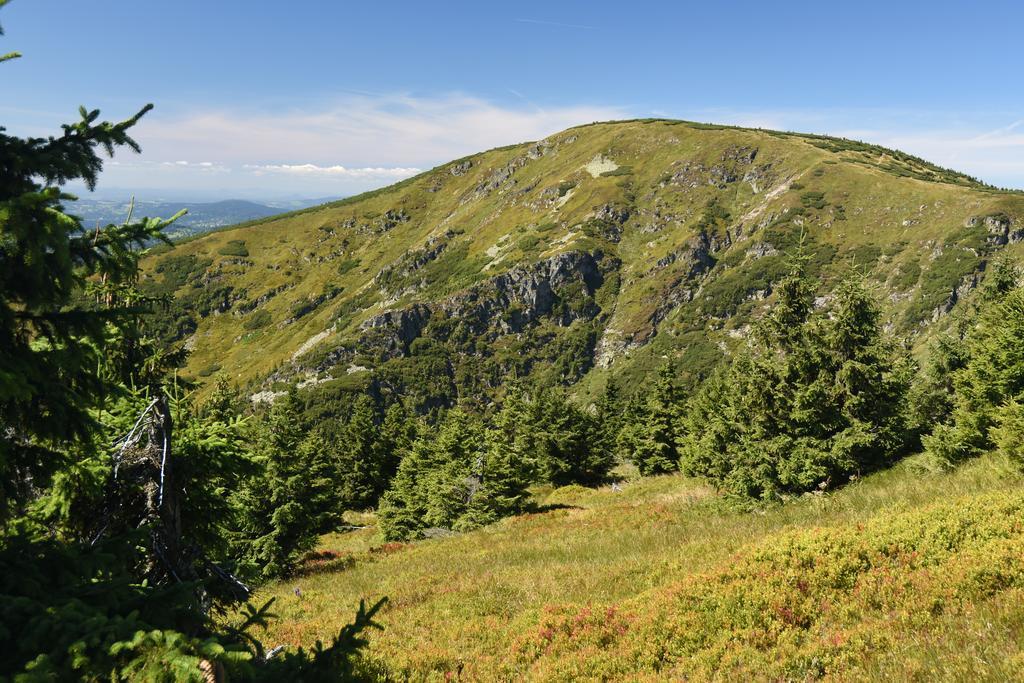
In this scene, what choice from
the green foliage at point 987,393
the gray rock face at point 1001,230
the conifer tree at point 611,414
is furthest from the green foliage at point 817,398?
the gray rock face at point 1001,230

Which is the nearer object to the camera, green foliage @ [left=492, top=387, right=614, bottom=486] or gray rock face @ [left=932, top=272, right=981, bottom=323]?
green foliage @ [left=492, top=387, right=614, bottom=486]

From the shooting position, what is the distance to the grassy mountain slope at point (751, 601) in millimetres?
6863

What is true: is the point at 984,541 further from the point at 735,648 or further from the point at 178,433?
the point at 178,433

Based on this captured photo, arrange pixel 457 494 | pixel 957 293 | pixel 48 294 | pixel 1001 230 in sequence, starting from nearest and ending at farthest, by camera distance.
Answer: pixel 48 294 < pixel 457 494 < pixel 957 293 < pixel 1001 230

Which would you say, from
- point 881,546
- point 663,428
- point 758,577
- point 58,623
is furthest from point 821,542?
point 663,428

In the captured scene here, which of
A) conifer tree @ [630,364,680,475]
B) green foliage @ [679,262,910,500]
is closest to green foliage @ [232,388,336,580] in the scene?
green foliage @ [679,262,910,500]

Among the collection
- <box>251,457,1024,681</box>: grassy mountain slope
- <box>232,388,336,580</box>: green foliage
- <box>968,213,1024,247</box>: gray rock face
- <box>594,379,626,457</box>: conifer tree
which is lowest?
<box>594,379,626,457</box>: conifer tree

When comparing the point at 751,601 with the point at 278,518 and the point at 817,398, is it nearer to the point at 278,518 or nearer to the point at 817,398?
the point at 817,398

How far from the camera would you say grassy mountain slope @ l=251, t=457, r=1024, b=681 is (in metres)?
6.86

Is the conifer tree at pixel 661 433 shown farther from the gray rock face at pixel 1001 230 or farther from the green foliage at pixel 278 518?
the gray rock face at pixel 1001 230

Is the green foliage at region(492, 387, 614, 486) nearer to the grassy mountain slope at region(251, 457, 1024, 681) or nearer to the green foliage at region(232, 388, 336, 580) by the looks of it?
the green foliage at region(232, 388, 336, 580)

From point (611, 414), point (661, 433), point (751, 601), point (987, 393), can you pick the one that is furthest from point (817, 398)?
point (611, 414)

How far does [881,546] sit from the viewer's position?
31.4ft

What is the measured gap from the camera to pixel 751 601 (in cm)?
880
